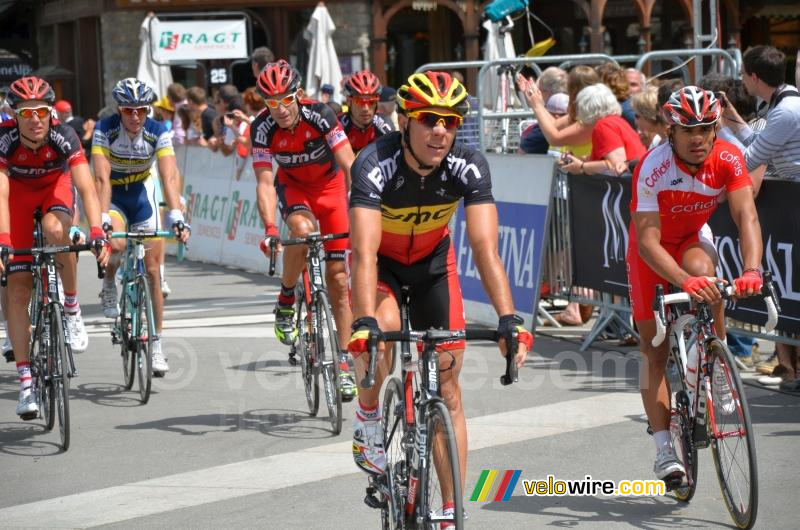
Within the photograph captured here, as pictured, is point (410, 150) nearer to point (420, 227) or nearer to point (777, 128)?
point (420, 227)

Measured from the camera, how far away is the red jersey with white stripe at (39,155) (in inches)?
359

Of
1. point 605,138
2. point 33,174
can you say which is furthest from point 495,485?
point 605,138

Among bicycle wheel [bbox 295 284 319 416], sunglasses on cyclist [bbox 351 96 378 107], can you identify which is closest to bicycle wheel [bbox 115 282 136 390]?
bicycle wheel [bbox 295 284 319 416]

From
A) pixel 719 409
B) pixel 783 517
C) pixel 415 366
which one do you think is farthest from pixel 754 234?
pixel 415 366

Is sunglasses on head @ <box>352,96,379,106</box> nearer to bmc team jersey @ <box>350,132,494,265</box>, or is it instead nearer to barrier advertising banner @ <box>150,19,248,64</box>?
bmc team jersey @ <box>350,132,494,265</box>

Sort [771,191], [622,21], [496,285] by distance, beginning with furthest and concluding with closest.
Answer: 1. [622,21]
2. [771,191]
3. [496,285]

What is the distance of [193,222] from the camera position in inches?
727

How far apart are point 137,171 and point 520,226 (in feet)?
10.9

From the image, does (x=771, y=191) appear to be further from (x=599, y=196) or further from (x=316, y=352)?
(x=316, y=352)

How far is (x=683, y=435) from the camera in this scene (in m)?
6.52

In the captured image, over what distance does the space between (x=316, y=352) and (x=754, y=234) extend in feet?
10.8

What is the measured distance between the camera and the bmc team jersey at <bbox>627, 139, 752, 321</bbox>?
6574 millimetres

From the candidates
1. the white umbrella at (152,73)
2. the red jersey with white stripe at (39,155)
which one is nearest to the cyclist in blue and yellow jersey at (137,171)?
the red jersey with white stripe at (39,155)

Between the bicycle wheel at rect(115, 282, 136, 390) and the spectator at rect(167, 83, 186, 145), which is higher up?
the spectator at rect(167, 83, 186, 145)
